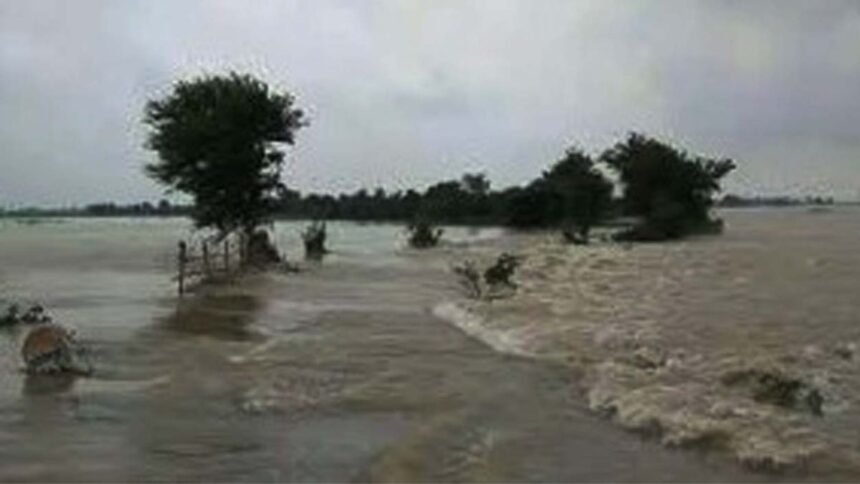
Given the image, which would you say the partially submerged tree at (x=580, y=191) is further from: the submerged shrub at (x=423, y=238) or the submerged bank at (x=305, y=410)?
the submerged bank at (x=305, y=410)

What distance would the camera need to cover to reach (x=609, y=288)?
40.6 m

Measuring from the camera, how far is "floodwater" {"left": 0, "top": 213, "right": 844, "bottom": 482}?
13.6 m

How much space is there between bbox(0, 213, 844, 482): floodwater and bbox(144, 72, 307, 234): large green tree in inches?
634

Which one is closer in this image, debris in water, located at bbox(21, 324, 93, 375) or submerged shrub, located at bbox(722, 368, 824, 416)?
submerged shrub, located at bbox(722, 368, 824, 416)

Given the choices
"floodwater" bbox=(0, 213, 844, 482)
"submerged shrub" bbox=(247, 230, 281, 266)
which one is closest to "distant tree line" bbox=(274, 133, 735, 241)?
"submerged shrub" bbox=(247, 230, 281, 266)

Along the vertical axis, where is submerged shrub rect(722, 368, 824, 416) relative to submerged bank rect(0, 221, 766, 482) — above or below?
above

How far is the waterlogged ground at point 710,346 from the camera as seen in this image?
15.4m

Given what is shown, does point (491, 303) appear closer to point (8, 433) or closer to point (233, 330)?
point (233, 330)

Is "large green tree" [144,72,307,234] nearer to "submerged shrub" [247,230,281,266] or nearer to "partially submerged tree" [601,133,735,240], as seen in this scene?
"submerged shrub" [247,230,281,266]

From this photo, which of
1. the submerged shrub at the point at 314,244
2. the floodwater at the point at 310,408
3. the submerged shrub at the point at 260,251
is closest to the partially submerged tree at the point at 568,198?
the submerged shrub at the point at 314,244

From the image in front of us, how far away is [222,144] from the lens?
48.1 m

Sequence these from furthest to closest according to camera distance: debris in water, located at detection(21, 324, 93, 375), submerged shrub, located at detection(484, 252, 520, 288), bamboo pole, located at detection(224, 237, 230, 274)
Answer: bamboo pole, located at detection(224, 237, 230, 274) < submerged shrub, located at detection(484, 252, 520, 288) < debris in water, located at detection(21, 324, 93, 375)

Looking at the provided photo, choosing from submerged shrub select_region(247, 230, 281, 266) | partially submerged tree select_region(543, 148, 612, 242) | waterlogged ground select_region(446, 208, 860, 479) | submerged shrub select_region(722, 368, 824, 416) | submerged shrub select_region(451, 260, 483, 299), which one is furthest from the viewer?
partially submerged tree select_region(543, 148, 612, 242)

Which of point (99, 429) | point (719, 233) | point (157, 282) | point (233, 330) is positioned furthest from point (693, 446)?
point (719, 233)
